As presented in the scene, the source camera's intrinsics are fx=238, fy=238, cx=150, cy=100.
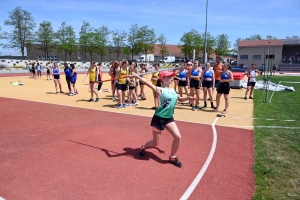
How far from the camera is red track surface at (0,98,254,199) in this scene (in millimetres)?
3969

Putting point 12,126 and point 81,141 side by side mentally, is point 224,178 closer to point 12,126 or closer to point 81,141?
point 81,141

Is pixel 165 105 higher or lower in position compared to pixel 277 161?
higher

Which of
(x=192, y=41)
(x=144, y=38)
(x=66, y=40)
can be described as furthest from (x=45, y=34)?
(x=192, y=41)

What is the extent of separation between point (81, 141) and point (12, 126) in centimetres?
281

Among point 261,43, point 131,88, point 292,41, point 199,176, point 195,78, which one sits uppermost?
point 292,41

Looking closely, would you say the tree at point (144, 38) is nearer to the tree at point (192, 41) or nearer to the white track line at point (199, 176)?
the tree at point (192, 41)

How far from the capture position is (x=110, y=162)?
5.01 meters

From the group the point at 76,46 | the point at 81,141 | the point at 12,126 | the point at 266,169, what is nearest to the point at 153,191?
the point at 266,169

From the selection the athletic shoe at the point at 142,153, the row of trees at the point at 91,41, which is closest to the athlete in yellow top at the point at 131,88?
the athletic shoe at the point at 142,153

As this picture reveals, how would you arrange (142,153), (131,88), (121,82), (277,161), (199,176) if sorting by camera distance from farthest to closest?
(131,88)
(121,82)
(142,153)
(277,161)
(199,176)

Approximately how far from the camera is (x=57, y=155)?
17.4 feet

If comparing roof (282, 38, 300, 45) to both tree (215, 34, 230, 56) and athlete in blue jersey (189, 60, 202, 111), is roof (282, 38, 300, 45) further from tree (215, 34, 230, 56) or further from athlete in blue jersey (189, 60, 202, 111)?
athlete in blue jersey (189, 60, 202, 111)

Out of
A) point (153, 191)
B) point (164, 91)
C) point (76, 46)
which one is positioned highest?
point (76, 46)

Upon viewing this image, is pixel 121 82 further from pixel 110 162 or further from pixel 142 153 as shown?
pixel 110 162
